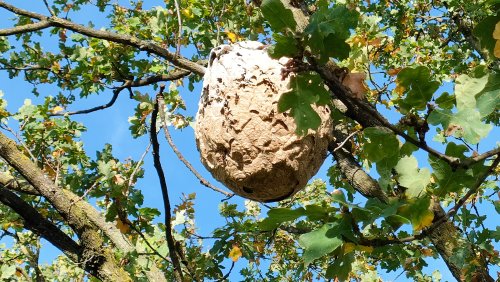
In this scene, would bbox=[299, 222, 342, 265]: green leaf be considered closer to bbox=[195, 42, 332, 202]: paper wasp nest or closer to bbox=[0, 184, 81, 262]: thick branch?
bbox=[195, 42, 332, 202]: paper wasp nest

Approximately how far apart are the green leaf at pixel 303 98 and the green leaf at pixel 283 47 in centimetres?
9

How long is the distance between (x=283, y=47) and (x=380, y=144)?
1.70 feet

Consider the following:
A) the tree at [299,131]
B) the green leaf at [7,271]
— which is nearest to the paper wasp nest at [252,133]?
the tree at [299,131]

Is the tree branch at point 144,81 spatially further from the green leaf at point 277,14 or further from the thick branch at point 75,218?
the green leaf at point 277,14

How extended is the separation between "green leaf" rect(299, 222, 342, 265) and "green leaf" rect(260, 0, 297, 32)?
0.58 meters

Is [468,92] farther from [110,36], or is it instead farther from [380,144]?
[110,36]

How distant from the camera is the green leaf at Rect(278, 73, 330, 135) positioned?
157 cm

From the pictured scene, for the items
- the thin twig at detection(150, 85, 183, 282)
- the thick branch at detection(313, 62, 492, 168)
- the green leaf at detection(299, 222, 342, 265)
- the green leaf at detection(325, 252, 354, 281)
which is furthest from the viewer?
the thin twig at detection(150, 85, 183, 282)

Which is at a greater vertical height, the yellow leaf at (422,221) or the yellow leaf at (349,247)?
Answer: the yellow leaf at (422,221)

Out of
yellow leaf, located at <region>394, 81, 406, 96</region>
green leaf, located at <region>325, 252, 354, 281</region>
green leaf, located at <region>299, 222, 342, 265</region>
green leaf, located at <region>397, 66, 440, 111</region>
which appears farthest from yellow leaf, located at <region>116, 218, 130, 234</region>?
green leaf, located at <region>397, 66, 440, 111</region>

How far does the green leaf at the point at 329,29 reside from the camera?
1.48m

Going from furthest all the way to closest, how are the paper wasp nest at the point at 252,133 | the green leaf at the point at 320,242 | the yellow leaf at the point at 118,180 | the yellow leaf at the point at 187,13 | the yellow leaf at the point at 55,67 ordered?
1. the yellow leaf at the point at 55,67
2. the yellow leaf at the point at 187,13
3. the yellow leaf at the point at 118,180
4. the paper wasp nest at the point at 252,133
5. the green leaf at the point at 320,242

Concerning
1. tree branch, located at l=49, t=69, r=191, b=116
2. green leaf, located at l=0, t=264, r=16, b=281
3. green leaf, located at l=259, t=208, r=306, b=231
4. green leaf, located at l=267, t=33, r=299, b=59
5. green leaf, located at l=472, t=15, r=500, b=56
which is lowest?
green leaf, located at l=259, t=208, r=306, b=231

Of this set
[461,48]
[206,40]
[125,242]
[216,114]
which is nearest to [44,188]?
[125,242]
